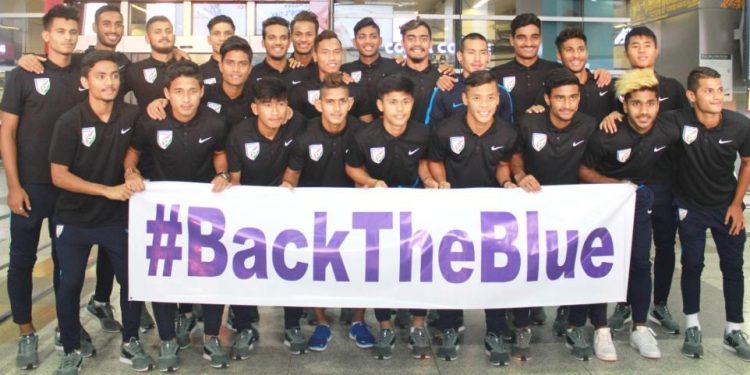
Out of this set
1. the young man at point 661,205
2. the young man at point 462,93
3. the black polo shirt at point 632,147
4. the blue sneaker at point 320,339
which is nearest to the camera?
the black polo shirt at point 632,147

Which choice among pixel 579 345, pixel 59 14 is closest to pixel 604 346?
pixel 579 345

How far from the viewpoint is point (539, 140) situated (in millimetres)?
3865

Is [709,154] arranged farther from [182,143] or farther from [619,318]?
[182,143]

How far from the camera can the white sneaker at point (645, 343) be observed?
3811 mm

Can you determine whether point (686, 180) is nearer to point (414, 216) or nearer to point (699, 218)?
point (699, 218)

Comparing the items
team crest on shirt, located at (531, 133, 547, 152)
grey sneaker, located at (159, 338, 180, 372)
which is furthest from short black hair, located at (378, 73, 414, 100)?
grey sneaker, located at (159, 338, 180, 372)

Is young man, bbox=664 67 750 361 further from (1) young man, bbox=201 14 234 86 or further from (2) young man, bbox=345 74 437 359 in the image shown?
(1) young man, bbox=201 14 234 86

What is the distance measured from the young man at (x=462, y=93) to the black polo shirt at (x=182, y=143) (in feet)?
4.64

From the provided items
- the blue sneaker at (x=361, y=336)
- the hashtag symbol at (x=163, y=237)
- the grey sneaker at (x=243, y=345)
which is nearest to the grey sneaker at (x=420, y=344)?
the blue sneaker at (x=361, y=336)

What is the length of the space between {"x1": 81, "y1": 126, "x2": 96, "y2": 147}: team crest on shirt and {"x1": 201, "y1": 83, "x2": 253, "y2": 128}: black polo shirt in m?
0.82

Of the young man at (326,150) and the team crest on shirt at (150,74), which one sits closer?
the young man at (326,150)

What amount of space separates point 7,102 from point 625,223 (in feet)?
11.6

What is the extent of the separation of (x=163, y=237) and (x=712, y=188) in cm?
316

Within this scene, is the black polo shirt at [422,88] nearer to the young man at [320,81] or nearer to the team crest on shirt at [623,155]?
the young man at [320,81]
